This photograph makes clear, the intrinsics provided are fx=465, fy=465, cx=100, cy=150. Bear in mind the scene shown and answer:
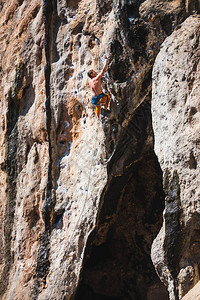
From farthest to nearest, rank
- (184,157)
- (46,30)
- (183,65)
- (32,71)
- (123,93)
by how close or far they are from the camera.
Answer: (32,71) < (46,30) < (123,93) < (183,65) < (184,157)

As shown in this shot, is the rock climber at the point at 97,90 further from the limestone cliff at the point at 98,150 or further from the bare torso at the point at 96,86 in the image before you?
the limestone cliff at the point at 98,150

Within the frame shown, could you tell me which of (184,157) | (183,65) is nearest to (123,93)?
(183,65)

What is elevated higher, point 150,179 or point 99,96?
point 99,96

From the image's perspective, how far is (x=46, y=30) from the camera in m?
7.36

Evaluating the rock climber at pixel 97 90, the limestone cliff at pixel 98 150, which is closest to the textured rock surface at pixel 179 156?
the limestone cliff at pixel 98 150

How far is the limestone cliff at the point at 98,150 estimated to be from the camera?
4.54 metres

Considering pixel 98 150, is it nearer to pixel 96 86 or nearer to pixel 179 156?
pixel 96 86

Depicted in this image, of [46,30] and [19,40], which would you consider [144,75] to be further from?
[19,40]

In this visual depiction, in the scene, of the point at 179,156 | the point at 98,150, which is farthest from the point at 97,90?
the point at 179,156

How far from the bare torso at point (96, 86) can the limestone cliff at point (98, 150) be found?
0.56ft

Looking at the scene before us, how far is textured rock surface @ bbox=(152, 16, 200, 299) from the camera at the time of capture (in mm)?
4258

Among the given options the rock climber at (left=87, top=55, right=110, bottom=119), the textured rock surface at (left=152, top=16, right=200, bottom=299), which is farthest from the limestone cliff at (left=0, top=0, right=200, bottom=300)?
the rock climber at (left=87, top=55, right=110, bottom=119)

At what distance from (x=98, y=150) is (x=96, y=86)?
2.94ft

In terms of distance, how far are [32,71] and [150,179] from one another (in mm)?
2727
